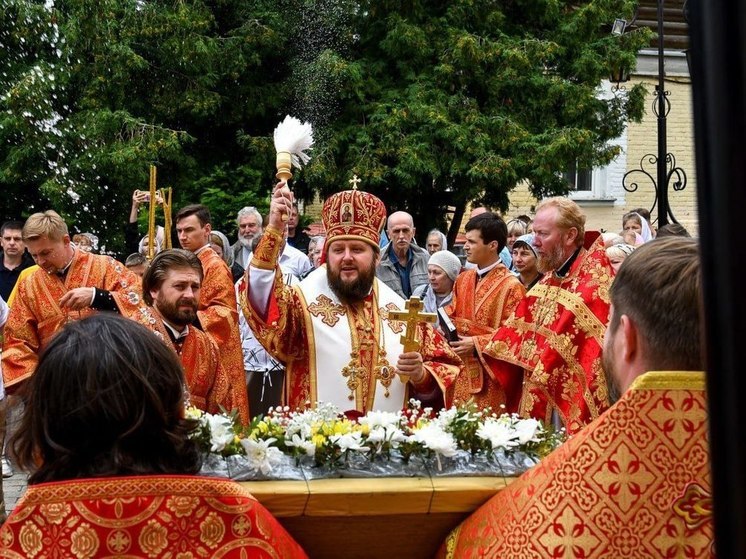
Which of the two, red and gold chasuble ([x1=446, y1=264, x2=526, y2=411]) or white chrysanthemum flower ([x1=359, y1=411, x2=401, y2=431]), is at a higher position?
red and gold chasuble ([x1=446, y1=264, x2=526, y2=411])

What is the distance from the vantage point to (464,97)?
14.3m

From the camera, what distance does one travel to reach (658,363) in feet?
6.43

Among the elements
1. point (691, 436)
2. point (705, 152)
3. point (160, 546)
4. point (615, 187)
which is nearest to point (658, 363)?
point (691, 436)

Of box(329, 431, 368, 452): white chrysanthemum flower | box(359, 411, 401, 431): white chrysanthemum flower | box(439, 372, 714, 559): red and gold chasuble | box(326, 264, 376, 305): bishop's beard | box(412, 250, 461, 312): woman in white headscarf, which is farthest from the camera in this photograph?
box(412, 250, 461, 312): woman in white headscarf

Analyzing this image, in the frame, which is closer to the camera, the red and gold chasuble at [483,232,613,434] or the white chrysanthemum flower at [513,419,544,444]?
the white chrysanthemum flower at [513,419,544,444]

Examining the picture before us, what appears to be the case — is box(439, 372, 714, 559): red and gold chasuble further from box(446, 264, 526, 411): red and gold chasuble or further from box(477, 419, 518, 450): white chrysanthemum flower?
box(446, 264, 526, 411): red and gold chasuble

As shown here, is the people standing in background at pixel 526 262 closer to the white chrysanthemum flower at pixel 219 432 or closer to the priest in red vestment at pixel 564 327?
the priest in red vestment at pixel 564 327

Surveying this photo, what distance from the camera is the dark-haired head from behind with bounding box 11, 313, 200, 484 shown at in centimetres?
194

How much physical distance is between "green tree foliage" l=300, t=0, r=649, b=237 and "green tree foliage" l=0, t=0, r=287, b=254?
47.7 inches

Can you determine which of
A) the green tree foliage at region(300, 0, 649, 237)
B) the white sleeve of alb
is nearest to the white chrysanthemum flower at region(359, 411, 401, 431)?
the white sleeve of alb

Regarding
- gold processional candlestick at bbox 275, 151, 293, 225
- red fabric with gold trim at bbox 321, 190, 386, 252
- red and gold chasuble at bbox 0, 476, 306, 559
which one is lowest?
red and gold chasuble at bbox 0, 476, 306, 559

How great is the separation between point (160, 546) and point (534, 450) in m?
1.31

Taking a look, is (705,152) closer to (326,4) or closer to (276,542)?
(276,542)

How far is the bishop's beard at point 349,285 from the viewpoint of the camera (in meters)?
4.98
